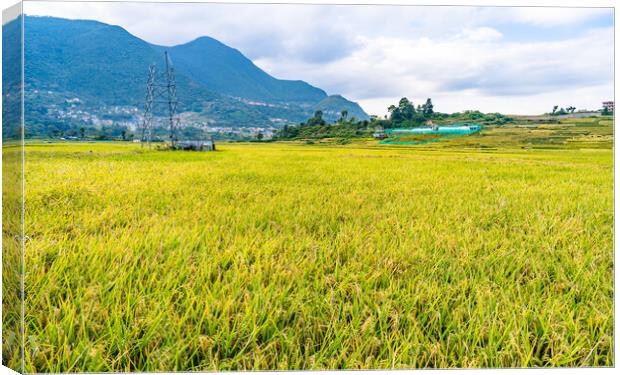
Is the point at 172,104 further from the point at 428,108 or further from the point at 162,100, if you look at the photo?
the point at 428,108

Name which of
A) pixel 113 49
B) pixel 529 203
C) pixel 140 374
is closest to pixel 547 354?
pixel 529 203

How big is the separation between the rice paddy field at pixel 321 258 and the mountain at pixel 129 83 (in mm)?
176

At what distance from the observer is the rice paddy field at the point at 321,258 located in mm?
771

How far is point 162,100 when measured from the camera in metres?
1.53

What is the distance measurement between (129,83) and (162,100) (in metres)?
0.19

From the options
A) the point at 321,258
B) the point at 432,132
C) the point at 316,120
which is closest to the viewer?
the point at 321,258

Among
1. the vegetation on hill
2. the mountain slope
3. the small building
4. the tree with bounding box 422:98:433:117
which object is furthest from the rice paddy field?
the mountain slope

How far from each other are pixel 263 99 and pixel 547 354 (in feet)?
5.47

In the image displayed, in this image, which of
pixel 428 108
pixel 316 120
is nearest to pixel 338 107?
pixel 316 120

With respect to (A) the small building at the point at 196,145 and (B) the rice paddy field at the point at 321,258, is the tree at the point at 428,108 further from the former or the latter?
(A) the small building at the point at 196,145

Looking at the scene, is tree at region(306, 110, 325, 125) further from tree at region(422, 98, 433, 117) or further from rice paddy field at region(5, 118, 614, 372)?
tree at region(422, 98, 433, 117)

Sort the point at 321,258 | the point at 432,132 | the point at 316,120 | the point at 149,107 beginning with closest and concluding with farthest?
the point at 321,258, the point at 149,107, the point at 432,132, the point at 316,120

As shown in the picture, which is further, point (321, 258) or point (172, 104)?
point (172, 104)

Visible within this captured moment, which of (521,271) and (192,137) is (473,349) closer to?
(521,271)
